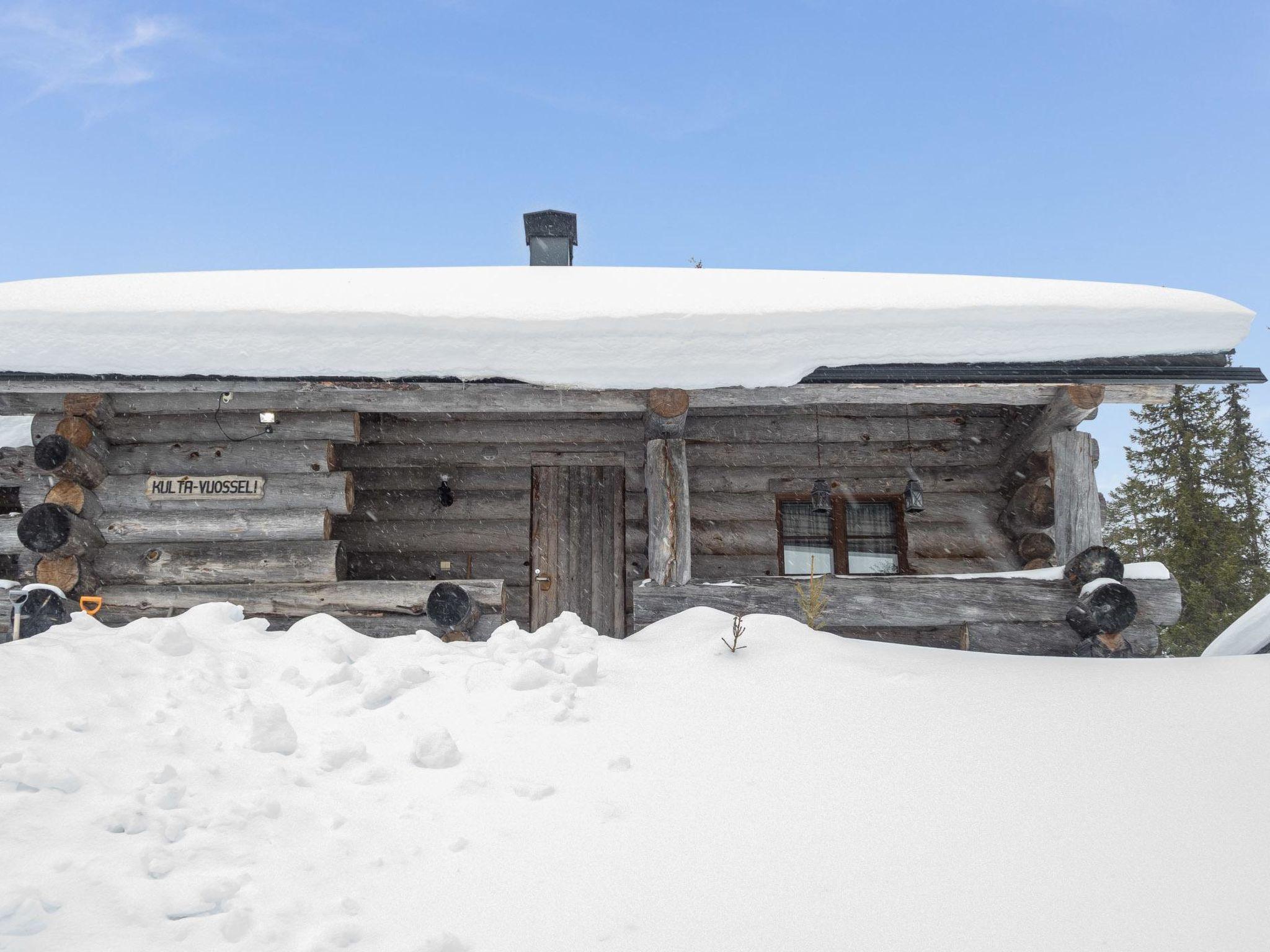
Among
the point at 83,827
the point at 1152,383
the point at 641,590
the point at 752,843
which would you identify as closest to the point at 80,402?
the point at 641,590

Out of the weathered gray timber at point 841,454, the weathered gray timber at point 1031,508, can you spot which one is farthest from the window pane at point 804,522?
the weathered gray timber at point 1031,508

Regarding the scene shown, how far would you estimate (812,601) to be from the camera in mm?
5094

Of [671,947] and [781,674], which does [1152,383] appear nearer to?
[781,674]

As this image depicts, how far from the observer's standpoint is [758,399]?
5.82 meters

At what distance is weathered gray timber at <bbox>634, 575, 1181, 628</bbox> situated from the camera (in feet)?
18.9

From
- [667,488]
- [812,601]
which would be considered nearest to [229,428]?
[667,488]

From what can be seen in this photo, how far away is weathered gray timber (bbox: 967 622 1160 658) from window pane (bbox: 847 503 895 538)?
6.14 ft

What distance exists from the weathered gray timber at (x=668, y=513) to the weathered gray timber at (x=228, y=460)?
2.66 metres

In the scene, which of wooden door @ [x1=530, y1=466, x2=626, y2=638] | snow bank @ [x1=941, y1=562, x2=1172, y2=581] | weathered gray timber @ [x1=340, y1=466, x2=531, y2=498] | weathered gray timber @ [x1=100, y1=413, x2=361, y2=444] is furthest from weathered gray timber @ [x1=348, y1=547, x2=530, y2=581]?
snow bank @ [x1=941, y1=562, x2=1172, y2=581]

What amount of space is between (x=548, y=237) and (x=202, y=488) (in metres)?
5.28

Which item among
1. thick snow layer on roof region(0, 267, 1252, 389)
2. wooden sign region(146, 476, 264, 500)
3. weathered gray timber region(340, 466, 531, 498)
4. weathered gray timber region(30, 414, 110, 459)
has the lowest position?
wooden sign region(146, 476, 264, 500)

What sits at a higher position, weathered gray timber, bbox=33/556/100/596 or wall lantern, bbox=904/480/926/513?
wall lantern, bbox=904/480/926/513

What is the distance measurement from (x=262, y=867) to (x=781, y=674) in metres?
2.42

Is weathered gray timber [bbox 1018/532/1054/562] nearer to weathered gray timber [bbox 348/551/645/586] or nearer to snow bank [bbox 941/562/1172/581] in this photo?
snow bank [bbox 941/562/1172/581]
